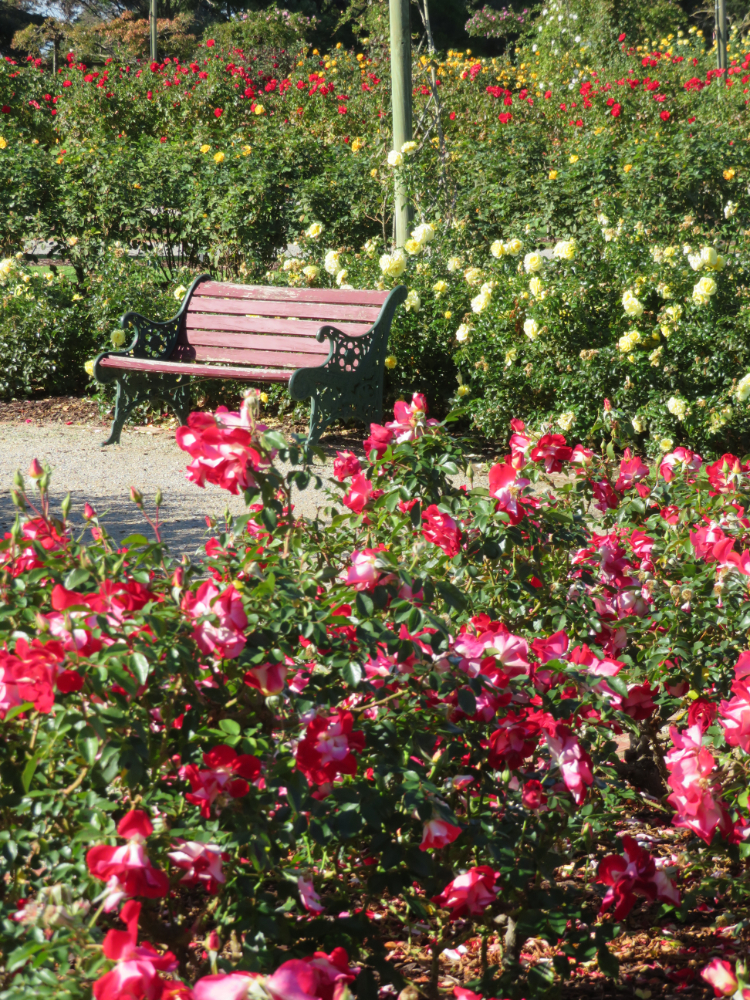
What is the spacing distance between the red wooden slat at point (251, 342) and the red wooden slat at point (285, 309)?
0.44 feet

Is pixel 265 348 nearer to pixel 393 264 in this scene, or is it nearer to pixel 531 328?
pixel 393 264

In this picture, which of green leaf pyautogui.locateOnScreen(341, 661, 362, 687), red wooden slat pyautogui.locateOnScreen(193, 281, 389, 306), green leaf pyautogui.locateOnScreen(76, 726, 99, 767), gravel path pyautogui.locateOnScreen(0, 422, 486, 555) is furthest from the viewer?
red wooden slat pyautogui.locateOnScreen(193, 281, 389, 306)

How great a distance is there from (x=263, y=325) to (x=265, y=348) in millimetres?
147

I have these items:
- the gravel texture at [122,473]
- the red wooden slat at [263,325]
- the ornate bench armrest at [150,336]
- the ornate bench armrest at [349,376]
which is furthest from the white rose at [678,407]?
the ornate bench armrest at [150,336]

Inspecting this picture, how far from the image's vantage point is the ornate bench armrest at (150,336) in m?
5.43

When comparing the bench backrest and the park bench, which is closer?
the park bench

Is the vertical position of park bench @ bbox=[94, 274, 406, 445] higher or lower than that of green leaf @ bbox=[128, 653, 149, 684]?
lower

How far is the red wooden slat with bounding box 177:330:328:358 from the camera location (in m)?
5.45

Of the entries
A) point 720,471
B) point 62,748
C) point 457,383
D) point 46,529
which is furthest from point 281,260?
point 62,748

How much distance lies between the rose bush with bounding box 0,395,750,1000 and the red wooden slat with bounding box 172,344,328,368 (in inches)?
144

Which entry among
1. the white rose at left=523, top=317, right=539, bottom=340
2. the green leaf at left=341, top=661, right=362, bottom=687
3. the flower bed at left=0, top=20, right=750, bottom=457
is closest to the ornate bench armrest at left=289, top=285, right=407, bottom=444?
the flower bed at left=0, top=20, right=750, bottom=457

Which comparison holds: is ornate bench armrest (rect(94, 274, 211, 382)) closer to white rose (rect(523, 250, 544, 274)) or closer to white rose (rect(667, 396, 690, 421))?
white rose (rect(523, 250, 544, 274))

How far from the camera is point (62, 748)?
115 cm

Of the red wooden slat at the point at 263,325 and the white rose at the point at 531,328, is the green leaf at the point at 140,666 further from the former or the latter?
the red wooden slat at the point at 263,325
